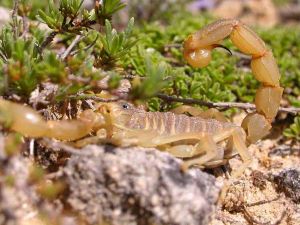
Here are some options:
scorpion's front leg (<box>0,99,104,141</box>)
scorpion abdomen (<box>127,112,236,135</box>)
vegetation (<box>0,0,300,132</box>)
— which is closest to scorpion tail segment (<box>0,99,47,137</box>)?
scorpion's front leg (<box>0,99,104,141</box>)

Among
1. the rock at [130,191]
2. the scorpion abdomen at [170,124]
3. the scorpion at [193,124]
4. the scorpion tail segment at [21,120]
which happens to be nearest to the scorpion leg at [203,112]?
the scorpion at [193,124]

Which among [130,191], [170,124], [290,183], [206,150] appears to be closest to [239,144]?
[206,150]

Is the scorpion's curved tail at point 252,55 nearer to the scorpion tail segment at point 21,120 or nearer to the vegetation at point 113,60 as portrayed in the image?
the vegetation at point 113,60

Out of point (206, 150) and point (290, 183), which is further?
point (290, 183)

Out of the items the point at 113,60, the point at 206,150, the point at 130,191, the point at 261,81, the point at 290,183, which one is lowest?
the point at 290,183

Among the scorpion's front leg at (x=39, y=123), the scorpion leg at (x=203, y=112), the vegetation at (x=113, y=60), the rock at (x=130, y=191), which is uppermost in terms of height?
the vegetation at (x=113, y=60)

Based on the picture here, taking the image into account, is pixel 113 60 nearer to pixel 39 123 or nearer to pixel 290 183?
pixel 39 123

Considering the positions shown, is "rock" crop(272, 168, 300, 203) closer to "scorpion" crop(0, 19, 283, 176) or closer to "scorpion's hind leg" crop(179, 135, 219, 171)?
"scorpion" crop(0, 19, 283, 176)
